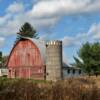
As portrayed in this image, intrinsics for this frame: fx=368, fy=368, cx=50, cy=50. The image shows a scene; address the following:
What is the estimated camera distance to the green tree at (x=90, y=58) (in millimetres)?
77450

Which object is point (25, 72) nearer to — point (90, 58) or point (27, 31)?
point (90, 58)

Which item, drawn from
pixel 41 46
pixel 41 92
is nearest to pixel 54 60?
pixel 41 46

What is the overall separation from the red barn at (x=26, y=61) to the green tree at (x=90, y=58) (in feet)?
30.2

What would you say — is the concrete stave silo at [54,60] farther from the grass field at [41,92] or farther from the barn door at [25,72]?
the grass field at [41,92]

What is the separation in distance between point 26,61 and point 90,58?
538 inches

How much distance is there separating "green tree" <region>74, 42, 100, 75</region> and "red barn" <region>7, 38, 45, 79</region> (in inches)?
362

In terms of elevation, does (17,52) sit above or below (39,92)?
above

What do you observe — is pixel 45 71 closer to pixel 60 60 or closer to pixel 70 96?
pixel 60 60

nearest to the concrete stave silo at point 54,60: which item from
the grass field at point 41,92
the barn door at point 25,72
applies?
the barn door at point 25,72

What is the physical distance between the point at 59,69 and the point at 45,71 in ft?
10.3

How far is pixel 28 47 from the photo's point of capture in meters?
78.6

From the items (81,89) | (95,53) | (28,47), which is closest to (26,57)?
(28,47)

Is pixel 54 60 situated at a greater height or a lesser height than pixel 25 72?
greater

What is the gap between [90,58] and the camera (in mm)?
78312
